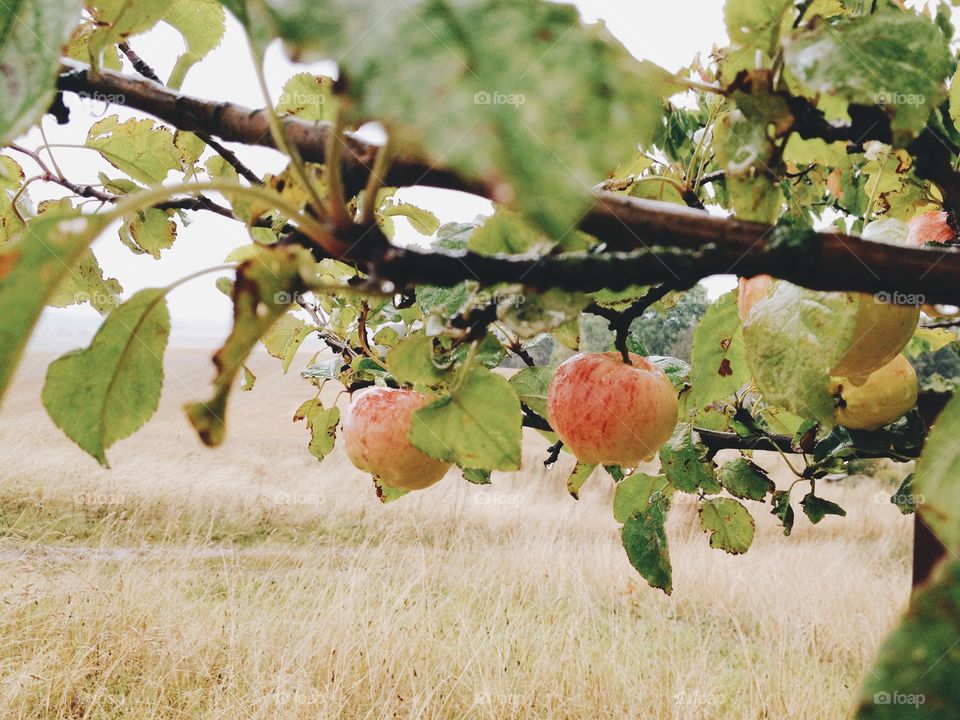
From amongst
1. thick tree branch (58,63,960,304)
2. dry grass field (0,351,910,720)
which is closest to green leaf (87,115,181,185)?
thick tree branch (58,63,960,304)

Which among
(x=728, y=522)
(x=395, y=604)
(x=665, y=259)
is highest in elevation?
(x=665, y=259)

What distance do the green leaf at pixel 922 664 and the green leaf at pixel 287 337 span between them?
91cm

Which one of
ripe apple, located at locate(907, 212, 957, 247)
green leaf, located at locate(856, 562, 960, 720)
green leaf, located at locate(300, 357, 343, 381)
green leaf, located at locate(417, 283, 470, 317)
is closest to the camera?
green leaf, located at locate(856, 562, 960, 720)

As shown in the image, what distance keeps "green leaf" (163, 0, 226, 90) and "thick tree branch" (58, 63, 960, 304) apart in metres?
0.33

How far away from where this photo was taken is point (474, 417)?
13.6 inches

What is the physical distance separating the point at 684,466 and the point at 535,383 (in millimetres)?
206

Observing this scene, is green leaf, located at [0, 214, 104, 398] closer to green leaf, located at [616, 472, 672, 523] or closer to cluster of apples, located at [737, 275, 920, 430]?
cluster of apples, located at [737, 275, 920, 430]

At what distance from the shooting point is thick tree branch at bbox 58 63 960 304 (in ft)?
0.69

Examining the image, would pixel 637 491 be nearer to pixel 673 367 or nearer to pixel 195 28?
pixel 673 367

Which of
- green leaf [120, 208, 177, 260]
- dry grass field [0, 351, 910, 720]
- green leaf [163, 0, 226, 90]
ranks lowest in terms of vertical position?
dry grass field [0, 351, 910, 720]

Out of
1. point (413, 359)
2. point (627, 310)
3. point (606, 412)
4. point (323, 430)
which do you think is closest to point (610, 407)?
point (606, 412)

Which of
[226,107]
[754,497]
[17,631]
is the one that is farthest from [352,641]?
[226,107]

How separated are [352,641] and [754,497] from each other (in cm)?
234

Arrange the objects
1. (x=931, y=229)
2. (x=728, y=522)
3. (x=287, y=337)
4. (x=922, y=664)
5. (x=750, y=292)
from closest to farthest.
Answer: (x=922, y=664) → (x=750, y=292) → (x=931, y=229) → (x=728, y=522) → (x=287, y=337)
